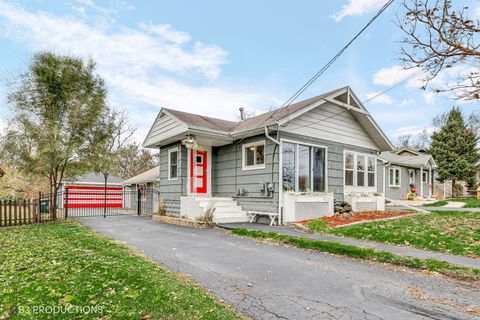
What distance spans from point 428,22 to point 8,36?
13.7 metres

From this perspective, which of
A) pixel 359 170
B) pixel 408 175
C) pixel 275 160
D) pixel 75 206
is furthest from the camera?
pixel 408 175

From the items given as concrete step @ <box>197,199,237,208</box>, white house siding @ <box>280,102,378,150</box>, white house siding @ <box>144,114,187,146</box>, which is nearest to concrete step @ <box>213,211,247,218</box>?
concrete step @ <box>197,199,237,208</box>

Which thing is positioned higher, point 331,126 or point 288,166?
point 331,126

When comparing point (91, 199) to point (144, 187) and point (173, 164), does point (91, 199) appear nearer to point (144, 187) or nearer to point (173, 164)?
point (144, 187)

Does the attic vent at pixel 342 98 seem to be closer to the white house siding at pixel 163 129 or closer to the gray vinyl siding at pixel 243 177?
the gray vinyl siding at pixel 243 177

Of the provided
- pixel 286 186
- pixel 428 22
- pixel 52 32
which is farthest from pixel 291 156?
pixel 52 32

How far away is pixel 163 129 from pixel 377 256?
9.97m

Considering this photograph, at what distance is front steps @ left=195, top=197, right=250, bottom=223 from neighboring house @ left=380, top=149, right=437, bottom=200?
48.3ft

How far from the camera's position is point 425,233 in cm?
769

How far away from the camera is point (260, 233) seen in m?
8.23

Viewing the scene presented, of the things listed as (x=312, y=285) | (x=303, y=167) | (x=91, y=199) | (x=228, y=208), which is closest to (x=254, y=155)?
(x=303, y=167)

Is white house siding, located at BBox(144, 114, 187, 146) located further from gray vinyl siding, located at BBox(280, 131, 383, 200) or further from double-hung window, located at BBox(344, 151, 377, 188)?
double-hung window, located at BBox(344, 151, 377, 188)

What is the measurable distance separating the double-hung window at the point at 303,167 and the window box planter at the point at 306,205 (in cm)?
37

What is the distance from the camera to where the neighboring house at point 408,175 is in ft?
74.3
